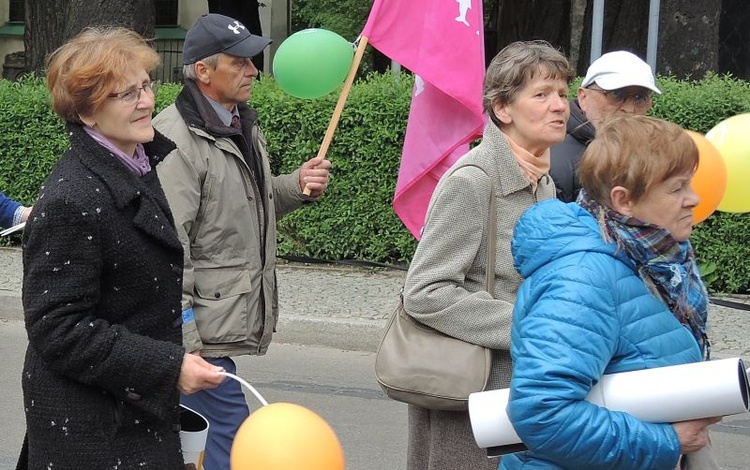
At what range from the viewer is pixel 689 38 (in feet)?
37.1

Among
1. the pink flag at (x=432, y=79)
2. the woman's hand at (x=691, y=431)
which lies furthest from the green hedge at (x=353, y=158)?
the woman's hand at (x=691, y=431)

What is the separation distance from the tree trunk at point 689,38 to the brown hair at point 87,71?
9319 millimetres

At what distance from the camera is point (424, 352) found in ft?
→ 10.7

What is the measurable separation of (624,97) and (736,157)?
Result: 0.69 metres

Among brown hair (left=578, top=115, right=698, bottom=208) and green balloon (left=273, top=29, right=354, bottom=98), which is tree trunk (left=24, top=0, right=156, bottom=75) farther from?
brown hair (left=578, top=115, right=698, bottom=208)

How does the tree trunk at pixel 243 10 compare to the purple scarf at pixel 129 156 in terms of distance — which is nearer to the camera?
the purple scarf at pixel 129 156

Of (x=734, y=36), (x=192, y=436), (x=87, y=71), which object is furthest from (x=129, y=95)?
(x=734, y=36)

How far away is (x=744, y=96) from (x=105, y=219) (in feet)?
24.2

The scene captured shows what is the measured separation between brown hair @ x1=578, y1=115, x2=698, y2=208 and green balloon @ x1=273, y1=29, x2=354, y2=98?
244 centimetres

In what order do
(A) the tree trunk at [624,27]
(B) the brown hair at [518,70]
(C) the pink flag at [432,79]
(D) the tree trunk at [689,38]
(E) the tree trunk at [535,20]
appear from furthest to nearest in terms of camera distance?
(E) the tree trunk at [535,20] < (A) the tree trunk at [624,27] < (D) the tree trunk at [689,38] < (C) the pink flag at [432,79] < (B) the brown hair at [518,70]

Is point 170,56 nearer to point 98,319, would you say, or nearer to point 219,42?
point 219,42

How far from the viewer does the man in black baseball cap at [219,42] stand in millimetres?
4137

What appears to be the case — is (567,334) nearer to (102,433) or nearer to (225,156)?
(102,433)

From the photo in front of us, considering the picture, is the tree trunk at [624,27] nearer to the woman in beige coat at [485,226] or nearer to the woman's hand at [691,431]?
the woman in beige coat at [485,226]
